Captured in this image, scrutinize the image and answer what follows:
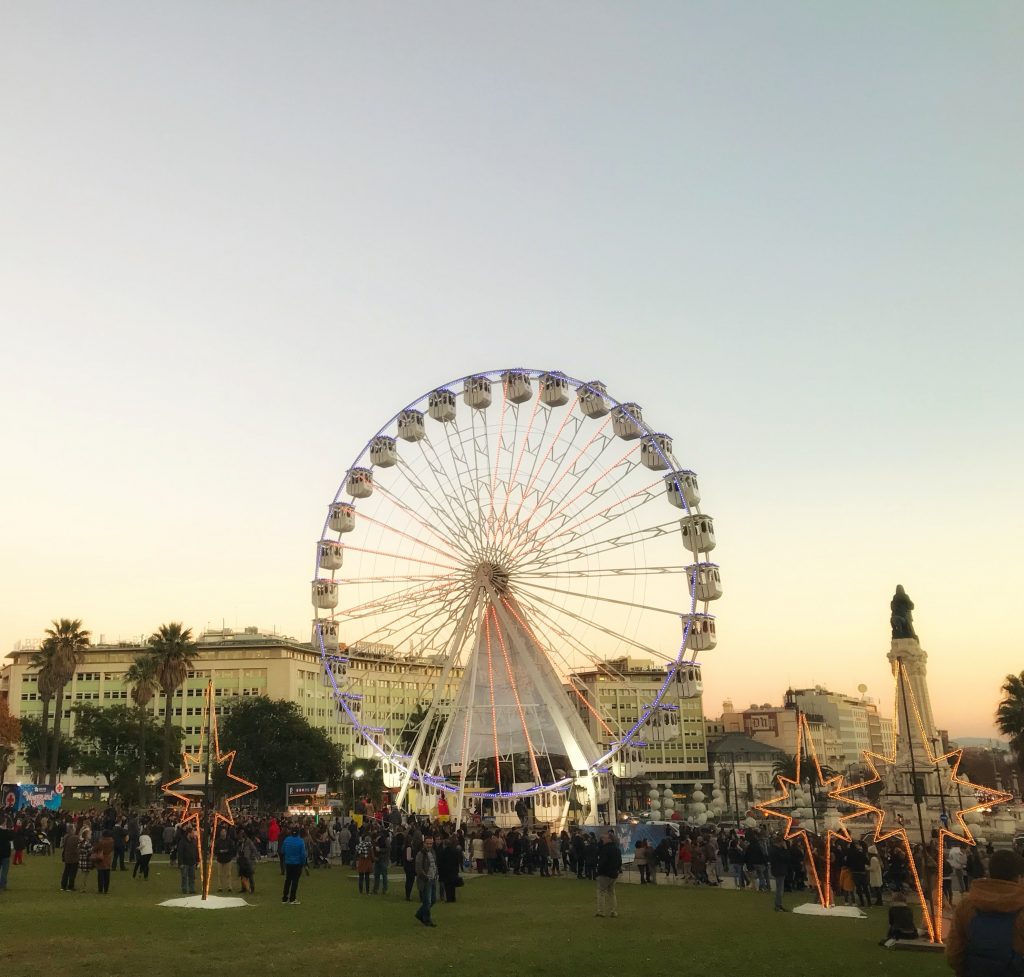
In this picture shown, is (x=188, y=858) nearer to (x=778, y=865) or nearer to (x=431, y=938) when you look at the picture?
(x=431, y=938)

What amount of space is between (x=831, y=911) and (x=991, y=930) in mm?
18695

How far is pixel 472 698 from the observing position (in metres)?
49.8

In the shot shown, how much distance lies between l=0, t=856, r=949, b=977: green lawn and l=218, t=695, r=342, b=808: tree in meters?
68.0

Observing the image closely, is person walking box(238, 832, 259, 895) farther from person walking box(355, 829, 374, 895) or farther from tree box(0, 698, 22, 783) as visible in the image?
tree box(0, 698, 22, 783)

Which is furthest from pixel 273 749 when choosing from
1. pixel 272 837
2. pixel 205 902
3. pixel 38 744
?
pixel 205 902

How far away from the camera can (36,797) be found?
59.6 metres

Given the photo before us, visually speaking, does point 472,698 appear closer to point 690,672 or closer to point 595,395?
point 690,672

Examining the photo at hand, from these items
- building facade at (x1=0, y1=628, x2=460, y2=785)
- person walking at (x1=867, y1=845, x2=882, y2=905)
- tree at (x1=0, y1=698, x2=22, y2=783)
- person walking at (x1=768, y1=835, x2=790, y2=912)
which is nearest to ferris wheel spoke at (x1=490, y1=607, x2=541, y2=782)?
person walking at (x1=867, y1=845, x2=882, y2=905)

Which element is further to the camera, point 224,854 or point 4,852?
point 224,854

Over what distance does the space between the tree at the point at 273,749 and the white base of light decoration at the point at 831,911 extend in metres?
74.7

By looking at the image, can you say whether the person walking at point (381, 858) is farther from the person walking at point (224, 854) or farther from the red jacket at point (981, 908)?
the red jacket at point (981, 908)

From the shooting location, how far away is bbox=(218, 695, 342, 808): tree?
93.0 m

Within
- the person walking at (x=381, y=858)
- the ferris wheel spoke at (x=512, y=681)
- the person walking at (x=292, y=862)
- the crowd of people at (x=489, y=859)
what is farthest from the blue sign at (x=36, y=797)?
the person walking at (x=292, y=862)

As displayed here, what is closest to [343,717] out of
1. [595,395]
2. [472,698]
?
[472,698]
